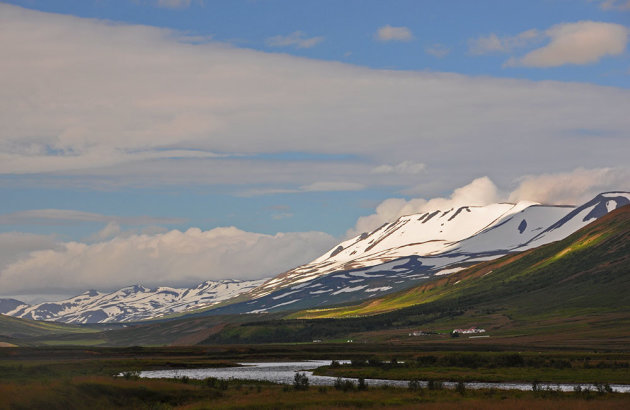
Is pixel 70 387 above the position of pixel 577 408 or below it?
above

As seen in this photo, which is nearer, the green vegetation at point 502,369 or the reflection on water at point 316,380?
the reflection on water at point 316,380

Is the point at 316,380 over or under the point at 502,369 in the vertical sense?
over

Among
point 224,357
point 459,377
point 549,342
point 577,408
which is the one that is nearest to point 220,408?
point 577,408

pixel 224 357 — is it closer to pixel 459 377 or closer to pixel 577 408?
pixel 459 377

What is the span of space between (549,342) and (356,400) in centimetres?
13002

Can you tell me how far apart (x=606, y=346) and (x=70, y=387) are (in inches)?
5237

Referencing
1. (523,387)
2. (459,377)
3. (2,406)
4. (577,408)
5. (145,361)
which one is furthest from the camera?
(145,361)

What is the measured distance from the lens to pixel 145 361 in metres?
159

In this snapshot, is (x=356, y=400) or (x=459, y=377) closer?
(x=356, y=400)

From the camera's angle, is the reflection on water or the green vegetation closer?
the reflection on water

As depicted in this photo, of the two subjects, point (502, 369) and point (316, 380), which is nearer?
point (316, 380)

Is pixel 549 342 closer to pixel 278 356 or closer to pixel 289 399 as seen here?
pixel 278 356

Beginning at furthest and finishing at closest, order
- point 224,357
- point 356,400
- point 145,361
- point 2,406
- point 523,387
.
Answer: point 224,357, point 145,361, point 523,387, point 356,400, point 2,406

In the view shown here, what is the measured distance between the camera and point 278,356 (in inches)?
7411
